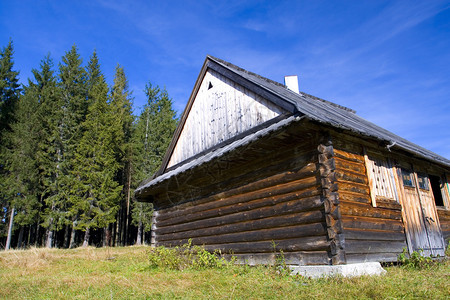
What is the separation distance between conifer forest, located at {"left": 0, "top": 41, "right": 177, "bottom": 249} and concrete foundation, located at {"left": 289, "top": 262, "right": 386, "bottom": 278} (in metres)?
22.4

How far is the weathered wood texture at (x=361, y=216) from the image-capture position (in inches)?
265

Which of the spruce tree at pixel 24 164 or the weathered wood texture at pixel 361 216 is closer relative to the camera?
the weathered wood texture at pixel 361 216

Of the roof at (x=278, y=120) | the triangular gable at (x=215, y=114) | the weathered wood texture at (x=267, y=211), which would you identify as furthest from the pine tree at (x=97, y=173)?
the weathered wood texture at (x=267, y=211)

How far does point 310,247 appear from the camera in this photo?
6.86 metres

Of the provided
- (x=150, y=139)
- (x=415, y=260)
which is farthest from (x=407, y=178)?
(x=150, y=139)

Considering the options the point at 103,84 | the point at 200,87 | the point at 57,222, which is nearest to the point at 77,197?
the point at 57,222

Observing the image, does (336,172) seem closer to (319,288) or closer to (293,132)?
(293,132)

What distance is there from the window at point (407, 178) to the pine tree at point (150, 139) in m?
24.2

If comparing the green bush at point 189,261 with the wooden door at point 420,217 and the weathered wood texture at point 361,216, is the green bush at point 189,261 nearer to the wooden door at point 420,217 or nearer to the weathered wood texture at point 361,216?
the weathered wood texture at point 361,216

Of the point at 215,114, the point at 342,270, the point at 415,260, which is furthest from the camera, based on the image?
the point at 215,114

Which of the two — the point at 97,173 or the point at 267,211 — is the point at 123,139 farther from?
the point at 267,211

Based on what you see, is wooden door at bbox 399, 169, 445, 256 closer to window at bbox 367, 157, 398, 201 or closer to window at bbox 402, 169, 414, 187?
window at bbox 402, 169, 414, 187

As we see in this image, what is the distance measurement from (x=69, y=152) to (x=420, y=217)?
27.5 m

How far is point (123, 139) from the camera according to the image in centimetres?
3347
